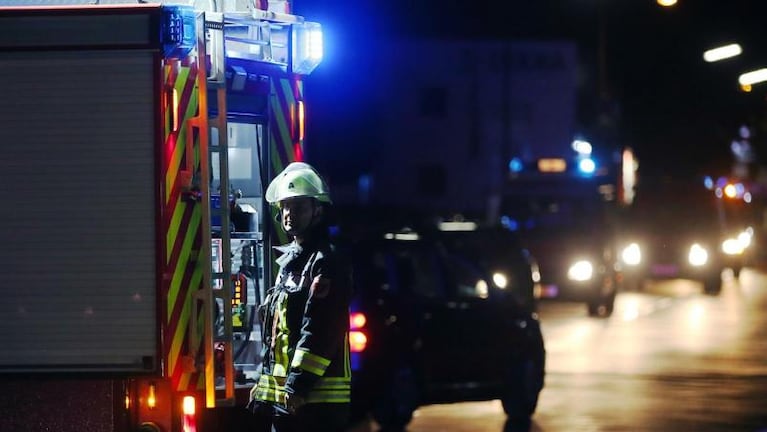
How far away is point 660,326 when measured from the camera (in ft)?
78.2

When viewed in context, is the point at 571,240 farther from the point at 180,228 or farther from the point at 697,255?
the point at 180,228

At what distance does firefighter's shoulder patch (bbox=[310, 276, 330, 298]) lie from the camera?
664cm

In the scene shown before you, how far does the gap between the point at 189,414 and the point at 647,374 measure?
1023 cm

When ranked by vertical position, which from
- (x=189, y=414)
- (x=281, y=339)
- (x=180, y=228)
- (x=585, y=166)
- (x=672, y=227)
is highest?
(x=585, y=166)

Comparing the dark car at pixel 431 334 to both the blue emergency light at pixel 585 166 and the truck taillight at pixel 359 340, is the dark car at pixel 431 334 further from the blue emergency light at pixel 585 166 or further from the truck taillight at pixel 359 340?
the blue emergency light at pixel 585 166

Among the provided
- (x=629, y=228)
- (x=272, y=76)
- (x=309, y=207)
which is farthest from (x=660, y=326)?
(x=309, y=207)

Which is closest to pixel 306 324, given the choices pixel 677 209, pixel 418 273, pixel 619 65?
pixel 418 273

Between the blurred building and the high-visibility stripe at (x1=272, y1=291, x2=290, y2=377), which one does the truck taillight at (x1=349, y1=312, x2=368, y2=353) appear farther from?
the blurred building

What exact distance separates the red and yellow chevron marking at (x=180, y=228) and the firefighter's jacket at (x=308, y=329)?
0.56 meters

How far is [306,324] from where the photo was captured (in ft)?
21.9

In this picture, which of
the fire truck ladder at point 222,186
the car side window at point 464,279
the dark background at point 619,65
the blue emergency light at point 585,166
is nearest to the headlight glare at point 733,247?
the dark background at point 619,65

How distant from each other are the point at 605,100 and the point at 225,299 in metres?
34.0

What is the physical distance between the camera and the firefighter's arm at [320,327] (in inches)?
260

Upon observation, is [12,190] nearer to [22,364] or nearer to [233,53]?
[22,364]
